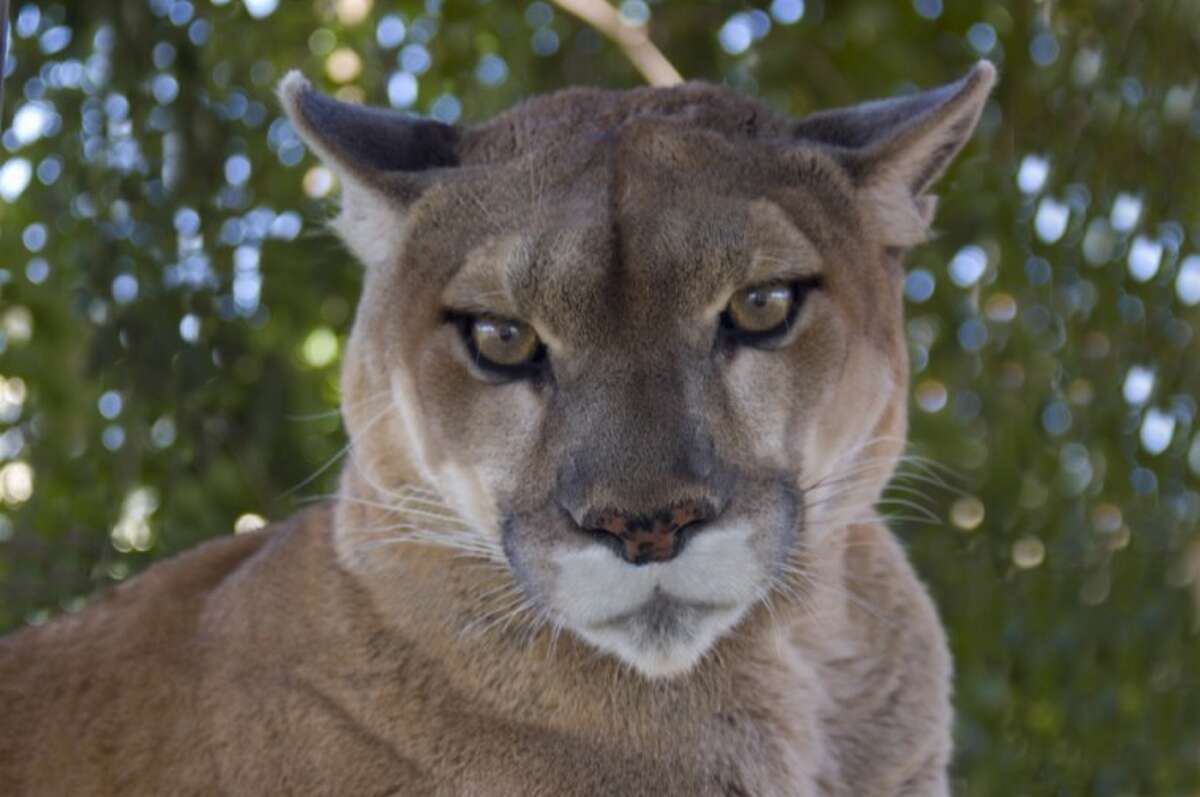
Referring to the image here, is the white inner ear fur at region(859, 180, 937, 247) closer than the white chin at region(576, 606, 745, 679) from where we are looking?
No

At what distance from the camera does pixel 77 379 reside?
5.57 meters

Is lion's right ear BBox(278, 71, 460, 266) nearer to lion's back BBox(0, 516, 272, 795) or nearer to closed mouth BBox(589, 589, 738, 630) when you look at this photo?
lion's back BBox(0, 516, 272, 795)

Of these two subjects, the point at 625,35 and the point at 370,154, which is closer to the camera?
the point at 370,154

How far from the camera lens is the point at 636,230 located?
2.96m

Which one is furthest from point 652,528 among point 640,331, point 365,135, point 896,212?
point 365,135

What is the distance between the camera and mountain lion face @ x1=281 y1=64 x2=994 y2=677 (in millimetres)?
2809

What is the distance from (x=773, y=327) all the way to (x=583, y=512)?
492 millimetres

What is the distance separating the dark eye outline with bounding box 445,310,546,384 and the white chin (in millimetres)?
428

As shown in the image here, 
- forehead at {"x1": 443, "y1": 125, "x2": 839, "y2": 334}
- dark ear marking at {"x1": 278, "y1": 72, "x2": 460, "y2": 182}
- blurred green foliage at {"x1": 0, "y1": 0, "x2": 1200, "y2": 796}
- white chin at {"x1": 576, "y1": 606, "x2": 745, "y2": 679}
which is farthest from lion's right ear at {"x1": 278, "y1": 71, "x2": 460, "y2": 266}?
blurred green foliage at {"x1": 0, "y1": 0, "x2": 1200, "y2": 796}

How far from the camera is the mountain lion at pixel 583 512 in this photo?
287 centimetres

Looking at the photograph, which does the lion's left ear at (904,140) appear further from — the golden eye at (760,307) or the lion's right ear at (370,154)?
the lion's right ear at (370,154)

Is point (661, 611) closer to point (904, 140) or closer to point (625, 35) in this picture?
point (904, 140)

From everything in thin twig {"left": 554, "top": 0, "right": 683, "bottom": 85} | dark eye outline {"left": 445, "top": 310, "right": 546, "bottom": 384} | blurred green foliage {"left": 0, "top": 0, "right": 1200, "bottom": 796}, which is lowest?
blurred green foliage {"left": 0, "top": 0, "right": 1200, "bottom": 796}

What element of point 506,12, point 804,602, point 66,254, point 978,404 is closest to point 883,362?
point 804,602
